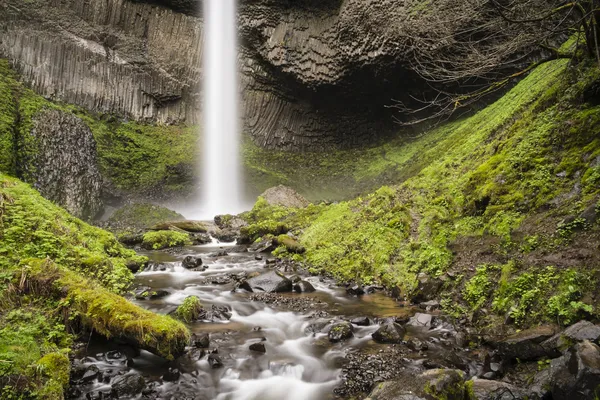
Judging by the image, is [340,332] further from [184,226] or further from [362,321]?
[184,226]

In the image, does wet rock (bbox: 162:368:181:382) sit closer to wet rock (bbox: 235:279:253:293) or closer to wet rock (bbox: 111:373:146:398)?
wet rock (bbox: 111:373:146:398)

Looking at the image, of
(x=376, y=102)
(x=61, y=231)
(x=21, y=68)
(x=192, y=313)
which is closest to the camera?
(x=192, y=313)

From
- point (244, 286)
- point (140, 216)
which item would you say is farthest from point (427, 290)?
point (140, 216)

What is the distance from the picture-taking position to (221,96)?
1125 inches

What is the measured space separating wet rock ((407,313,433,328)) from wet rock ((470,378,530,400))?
5.83ft

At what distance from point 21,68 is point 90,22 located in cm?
548

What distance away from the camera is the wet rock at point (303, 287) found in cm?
738

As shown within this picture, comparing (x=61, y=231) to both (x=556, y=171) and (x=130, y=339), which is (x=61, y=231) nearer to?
(x=130, y=339)

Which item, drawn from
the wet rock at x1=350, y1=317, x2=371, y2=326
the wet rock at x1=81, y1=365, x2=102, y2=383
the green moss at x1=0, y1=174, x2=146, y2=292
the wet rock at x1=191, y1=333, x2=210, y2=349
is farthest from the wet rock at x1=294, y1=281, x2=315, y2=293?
the wet rock at x1=81, y1=365, x2=102, y2=383

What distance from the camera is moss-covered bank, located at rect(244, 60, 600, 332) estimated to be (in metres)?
4.55

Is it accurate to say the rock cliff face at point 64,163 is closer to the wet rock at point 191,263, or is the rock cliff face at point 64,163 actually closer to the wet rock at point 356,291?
the wet rock at point 191,263

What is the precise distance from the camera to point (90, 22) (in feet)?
83.9

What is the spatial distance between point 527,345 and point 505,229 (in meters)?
2.51

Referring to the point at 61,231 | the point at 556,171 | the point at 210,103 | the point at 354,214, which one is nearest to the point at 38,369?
the point at 61,231
